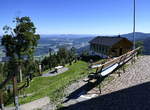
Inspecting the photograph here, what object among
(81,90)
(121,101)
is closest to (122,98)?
(121,101)

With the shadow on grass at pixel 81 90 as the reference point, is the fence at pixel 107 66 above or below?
above

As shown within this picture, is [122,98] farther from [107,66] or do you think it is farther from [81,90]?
[107,66]

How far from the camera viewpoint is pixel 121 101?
530cm

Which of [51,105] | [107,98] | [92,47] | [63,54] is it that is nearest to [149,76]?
[107,98]

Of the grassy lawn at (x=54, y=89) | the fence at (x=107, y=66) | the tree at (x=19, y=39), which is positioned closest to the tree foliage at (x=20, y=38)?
the tree at (x=19, y=39)

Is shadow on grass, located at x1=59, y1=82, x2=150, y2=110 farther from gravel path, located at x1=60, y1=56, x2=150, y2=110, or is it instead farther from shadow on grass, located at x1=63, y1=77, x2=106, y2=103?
shadow on grass, located at x1=63, y1=77, x2=106, y2=103

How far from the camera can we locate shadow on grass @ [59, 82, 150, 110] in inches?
194

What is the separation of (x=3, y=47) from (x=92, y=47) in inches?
733

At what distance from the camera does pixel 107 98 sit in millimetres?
5695

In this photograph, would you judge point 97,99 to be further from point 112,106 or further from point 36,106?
point 36,106

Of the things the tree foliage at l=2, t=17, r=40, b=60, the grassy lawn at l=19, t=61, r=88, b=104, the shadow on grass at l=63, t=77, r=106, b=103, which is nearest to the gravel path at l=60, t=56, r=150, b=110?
the shadow on grass at l=63, t=77, r=106, b=103

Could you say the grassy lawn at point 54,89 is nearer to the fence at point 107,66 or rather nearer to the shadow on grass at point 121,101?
the shadow on grass at point 121,101

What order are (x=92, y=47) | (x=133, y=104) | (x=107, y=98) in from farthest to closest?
(x=92, y=47) < (x=107, y=98) < (x=133, y=104)

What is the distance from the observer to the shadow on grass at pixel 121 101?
4.92m
